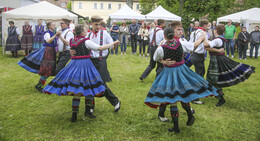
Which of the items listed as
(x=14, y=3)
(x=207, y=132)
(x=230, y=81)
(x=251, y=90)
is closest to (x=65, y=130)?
(x=207, y=132)

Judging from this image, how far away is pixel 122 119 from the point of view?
444 centimetres

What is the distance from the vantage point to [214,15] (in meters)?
24.7

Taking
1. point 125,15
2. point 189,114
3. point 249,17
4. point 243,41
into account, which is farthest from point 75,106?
point 249,17

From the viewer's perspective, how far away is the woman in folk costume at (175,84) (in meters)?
3.43

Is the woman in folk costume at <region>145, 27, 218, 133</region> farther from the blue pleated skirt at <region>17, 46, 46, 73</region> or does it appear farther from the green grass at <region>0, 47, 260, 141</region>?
the blue pleated skirt at <region>17, 46, 46, 73</region>

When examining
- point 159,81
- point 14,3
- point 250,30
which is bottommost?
point 159,81

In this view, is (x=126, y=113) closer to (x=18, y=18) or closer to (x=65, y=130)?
(x=65, y=130)

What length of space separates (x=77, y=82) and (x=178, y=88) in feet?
5.72

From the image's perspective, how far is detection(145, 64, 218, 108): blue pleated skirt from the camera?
135 inches

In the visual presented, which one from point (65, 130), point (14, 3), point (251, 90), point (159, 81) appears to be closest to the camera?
point (159, 81)

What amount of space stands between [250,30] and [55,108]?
14.0 meters

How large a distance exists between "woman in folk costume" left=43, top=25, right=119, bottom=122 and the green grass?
61cm

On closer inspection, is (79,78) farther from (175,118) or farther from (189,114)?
(189,114)

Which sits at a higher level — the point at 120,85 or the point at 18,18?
the point at 18,18
